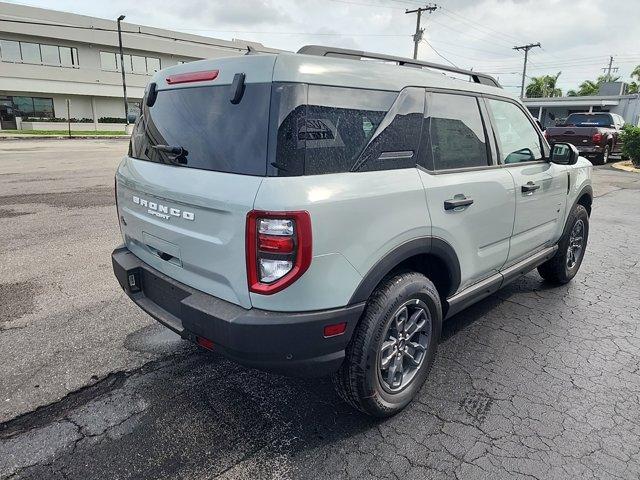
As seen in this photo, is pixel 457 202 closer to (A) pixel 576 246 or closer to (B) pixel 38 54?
(A) pixel 576 246

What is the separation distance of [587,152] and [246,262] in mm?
18647

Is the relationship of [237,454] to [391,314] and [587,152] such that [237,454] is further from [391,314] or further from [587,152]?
[587,152]

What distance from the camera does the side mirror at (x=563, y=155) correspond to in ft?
13.2

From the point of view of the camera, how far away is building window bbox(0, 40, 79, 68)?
37844mm

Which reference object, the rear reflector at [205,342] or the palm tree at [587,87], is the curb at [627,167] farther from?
the palm tree at [587,87]

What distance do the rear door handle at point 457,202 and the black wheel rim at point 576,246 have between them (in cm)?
238

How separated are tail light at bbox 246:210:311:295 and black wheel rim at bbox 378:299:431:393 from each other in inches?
28.5

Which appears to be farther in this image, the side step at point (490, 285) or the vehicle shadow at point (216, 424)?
the side step at point (490, 285)

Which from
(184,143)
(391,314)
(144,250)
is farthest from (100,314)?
(391,314)

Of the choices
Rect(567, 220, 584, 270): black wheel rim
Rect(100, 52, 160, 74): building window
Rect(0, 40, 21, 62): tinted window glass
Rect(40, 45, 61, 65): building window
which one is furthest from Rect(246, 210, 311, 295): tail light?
Rect(100, 52, 160, 74): building window

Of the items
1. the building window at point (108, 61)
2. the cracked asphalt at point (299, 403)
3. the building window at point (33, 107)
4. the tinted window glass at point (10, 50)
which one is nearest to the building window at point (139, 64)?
the building window at point (108, 61)

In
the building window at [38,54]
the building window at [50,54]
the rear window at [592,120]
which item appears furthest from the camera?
the building window at [50,54]

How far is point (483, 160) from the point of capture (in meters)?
3.22

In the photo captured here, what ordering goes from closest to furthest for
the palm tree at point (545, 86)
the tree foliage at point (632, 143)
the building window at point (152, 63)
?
1. the tree foliage at point (632, 143)
2. the building window at point (152, 63)
3. the palm tree at point (545, 86)
